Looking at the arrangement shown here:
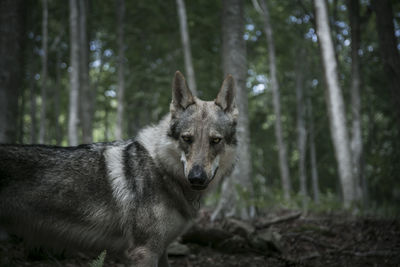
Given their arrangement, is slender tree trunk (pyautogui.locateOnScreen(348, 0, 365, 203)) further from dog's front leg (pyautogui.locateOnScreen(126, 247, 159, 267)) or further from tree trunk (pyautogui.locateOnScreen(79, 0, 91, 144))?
tree trunk (pyautogui.locateOnScreen(79, 0, 91, 144))

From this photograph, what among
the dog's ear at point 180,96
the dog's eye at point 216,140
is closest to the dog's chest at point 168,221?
the dog's eye at point 216,140

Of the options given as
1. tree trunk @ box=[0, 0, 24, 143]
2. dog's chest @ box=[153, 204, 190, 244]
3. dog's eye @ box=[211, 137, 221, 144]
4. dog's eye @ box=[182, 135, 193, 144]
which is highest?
tree trunk @ box=[0, 0, 24, 143]

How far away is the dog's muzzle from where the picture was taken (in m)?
2.84

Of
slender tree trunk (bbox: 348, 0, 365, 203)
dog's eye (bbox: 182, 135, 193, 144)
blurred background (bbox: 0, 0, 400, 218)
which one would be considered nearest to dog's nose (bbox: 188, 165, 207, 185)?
dog's eye (bbox: 182, 135, 193, 144)

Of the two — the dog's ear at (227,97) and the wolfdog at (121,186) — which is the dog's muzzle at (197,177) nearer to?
the wolfdog at (121,186)

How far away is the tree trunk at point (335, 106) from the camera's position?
7.50 m

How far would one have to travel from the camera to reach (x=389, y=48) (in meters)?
5.98

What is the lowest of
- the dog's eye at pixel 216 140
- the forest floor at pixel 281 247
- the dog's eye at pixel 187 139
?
the forest floor at pixel 281 247

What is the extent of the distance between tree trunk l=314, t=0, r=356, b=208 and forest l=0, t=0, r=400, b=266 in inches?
1.2

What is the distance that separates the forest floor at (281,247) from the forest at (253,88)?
0.03 m

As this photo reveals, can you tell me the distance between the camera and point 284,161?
1454cm

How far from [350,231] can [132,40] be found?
13.4 m

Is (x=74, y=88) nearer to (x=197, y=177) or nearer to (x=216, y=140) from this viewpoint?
(x=216, y=140)

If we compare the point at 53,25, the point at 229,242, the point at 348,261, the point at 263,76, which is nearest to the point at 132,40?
the point at 53,25
